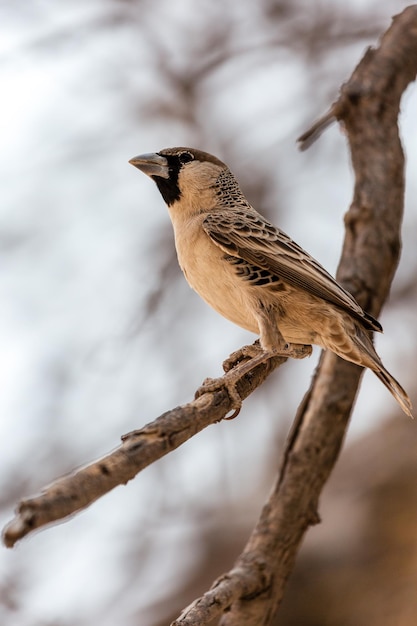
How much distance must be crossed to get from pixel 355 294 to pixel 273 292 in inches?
28.4

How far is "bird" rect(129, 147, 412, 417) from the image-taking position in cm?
479

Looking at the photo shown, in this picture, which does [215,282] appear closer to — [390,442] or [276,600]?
[276,600]

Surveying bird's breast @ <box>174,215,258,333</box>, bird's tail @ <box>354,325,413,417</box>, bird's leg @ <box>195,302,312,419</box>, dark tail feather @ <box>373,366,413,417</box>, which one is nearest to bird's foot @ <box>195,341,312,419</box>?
A: bird's leg @ <box>195,302,312,419</box>

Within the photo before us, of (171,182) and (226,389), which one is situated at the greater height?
(171,182)

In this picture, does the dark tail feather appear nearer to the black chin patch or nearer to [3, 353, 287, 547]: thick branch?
[3, 353, 287, 547]: thick branch

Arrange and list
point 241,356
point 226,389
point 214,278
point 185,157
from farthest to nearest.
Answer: point 185,157, point 214,278, point 241,356, point 226,389

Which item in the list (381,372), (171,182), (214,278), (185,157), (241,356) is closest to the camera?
(381,372)

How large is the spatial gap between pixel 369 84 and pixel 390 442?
12.2 ft

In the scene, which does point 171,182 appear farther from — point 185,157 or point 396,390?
point 396,390

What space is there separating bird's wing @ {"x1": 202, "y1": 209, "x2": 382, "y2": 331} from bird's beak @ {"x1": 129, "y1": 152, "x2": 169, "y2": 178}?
0.69 m

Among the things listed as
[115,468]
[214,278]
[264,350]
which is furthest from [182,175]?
[115,468]

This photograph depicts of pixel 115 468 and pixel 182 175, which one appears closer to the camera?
pixel 115 468

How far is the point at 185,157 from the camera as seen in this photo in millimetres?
5988

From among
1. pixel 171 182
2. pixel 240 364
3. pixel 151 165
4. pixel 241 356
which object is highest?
pixel 151 165
